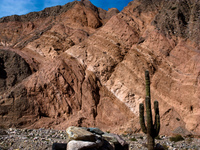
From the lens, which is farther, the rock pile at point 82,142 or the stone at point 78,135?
the stone at point 78,135

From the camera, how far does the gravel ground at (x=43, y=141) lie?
9.50 m

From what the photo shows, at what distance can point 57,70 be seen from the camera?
68.7 ft

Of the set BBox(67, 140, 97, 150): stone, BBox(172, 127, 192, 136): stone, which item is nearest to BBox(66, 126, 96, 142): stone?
BBox(67, 140, 97, 150): stone

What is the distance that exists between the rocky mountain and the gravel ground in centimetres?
201

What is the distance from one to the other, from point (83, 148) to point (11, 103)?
13379 millimetres

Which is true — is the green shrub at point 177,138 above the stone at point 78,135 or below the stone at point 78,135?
below

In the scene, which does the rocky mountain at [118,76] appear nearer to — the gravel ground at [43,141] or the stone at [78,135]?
the gravel ground at [43,141]

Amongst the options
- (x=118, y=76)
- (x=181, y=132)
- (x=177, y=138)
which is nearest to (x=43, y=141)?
(x=177, y=138)

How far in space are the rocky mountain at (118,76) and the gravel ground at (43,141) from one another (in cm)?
201

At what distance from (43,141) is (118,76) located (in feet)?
39.8

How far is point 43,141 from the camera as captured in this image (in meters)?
10.6

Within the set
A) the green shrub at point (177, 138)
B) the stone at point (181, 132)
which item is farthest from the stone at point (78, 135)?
the stone at point (181, 132)

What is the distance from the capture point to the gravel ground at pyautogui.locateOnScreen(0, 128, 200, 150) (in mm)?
9502

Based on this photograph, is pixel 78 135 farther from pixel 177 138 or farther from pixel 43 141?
pixel 177 138
